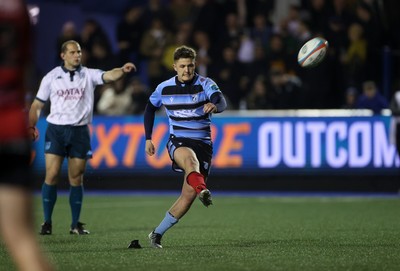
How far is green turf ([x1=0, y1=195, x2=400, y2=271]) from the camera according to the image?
8.59m

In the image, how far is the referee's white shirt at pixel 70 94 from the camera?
12.2 m

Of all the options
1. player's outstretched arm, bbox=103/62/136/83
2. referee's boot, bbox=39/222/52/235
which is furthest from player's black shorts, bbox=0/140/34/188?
referee's boot, bbox=39/222/52/235

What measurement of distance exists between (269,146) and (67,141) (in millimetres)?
8006

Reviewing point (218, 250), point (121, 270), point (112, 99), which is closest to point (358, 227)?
point (218, 250)

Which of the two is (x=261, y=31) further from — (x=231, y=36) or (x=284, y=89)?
(x=284, y=89)

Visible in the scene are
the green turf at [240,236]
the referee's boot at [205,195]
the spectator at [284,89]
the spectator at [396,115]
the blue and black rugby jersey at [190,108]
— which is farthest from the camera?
the spectator at [284,89]

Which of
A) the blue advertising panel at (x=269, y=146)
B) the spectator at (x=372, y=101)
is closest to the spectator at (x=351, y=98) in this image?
the spectator at (x=372, y=101)

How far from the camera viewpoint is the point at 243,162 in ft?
64.7

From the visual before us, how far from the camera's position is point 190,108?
33.8ft

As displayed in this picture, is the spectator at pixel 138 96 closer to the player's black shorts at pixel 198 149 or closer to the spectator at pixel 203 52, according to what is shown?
the spectator at pixel 203 52

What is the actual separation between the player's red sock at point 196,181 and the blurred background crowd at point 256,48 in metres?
10.3

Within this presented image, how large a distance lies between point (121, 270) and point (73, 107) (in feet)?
14.6

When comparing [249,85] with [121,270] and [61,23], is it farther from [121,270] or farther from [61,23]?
[121,270]

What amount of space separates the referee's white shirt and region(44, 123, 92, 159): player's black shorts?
0.25 ft
